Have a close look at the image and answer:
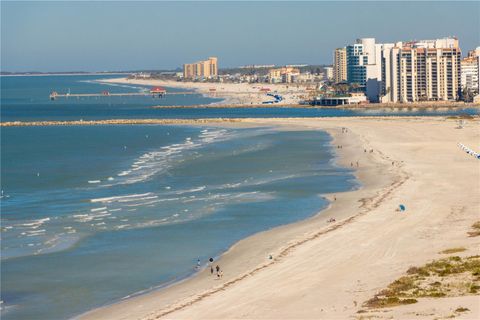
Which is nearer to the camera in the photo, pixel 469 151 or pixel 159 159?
pixel 469 151

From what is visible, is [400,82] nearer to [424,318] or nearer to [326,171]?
[326,171]

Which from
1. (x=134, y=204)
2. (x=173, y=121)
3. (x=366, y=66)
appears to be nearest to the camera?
(x=134, y=204)

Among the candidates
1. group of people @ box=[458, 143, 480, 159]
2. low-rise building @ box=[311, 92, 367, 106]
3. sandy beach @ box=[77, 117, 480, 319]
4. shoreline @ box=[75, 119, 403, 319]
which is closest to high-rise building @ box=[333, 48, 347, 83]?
low-rise building @ box=[311, 92, 367, 106]

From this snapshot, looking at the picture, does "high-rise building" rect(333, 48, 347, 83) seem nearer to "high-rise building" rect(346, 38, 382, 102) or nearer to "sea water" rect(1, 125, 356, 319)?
"high-rise building" rect(346, 38, 382, 102)

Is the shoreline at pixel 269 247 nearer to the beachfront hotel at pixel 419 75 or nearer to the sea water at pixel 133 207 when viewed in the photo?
the sea water at pixel 133 207

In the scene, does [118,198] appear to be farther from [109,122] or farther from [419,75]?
[419,75]

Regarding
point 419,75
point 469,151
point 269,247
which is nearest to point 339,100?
point 419,75
